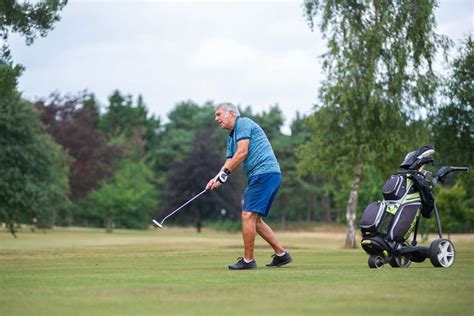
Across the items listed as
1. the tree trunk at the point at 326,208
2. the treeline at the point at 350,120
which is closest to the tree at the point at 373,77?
the treeline at the point at 350,120

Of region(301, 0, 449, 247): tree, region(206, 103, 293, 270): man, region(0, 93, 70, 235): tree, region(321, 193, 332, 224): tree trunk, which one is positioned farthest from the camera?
region(321, 193, 332, 224): tree trunk

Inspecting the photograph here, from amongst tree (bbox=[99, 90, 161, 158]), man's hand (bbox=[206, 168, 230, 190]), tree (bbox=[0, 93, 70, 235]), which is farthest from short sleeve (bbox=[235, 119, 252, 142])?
tree (bbox=[99, 90, 161, 158])

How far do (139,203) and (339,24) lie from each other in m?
49.9

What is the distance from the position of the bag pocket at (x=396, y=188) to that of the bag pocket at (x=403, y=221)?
17cm

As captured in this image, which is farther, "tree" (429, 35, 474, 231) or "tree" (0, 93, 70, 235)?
"tree" (0, 93, 70, 235)

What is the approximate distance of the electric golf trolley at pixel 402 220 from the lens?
12.9 meters

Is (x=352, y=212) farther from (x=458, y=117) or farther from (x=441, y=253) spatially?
(x=441, y=253)

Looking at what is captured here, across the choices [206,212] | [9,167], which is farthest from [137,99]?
[9,167]

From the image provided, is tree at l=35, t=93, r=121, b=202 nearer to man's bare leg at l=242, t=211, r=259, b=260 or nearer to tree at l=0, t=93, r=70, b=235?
tree at l=0, t=93, r=70, b=235

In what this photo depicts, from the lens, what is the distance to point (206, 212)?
87.9 m

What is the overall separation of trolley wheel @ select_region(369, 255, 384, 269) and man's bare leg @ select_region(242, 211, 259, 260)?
5.54 ft

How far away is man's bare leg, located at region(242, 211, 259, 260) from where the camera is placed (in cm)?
1295

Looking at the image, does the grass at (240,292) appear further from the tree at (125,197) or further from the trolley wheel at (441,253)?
the tree at (125,197)

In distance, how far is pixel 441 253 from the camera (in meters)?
13.2
